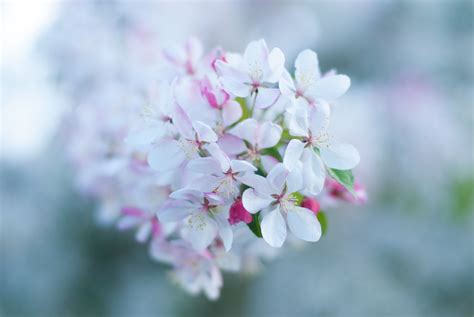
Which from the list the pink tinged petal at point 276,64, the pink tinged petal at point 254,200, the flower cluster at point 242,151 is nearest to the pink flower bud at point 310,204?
the flower cluster at point 242,151

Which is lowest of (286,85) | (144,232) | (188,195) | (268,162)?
(144,232)

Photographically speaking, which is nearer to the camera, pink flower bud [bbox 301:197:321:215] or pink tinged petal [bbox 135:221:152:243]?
pink flower bud [bbox 301:197:321:215]

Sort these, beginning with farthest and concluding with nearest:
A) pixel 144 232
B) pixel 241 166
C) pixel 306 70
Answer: pixel 144 232 → pixel 306 70 → pixel 241 166

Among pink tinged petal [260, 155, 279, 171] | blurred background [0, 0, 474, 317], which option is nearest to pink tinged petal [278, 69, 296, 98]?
pink tinged petal [260, 155, 279, 171]

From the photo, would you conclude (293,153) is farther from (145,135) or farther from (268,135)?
(145,135)

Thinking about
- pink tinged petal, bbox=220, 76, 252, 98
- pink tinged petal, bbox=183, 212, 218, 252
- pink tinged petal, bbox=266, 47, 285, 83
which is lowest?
pink tinged petal, bbox=183, 212, 218, 252

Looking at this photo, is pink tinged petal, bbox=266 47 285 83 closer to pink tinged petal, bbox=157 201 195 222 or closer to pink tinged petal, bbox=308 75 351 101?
pink tinged petal, bbox=308 75 351 101

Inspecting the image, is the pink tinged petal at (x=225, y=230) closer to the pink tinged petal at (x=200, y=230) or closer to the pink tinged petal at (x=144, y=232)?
the pink tinged petal at (x=200, y=230)

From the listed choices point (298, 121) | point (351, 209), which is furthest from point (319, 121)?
point (351, 209)
